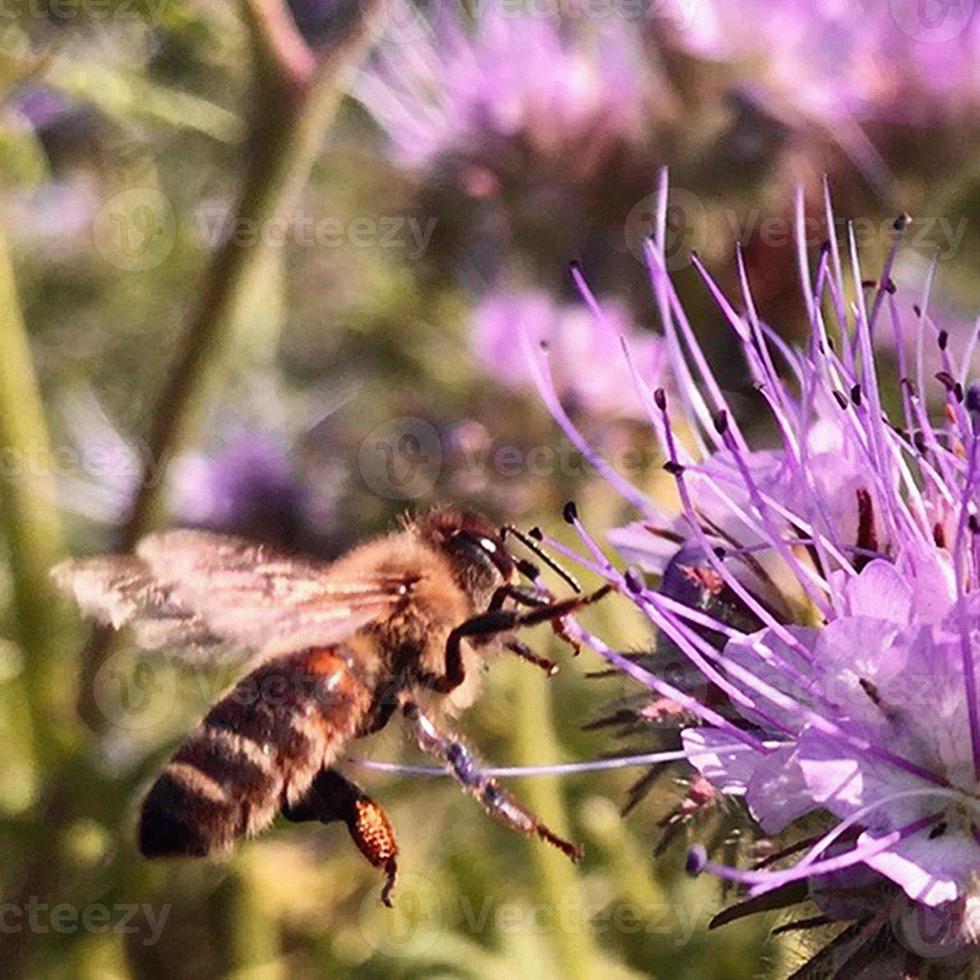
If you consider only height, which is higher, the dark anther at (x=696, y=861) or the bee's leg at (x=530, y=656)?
the dark anther at (x=696, y=861)

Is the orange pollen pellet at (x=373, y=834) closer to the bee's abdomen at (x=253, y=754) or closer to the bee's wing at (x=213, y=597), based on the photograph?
the bee's abdomen at (x=253, y=754)

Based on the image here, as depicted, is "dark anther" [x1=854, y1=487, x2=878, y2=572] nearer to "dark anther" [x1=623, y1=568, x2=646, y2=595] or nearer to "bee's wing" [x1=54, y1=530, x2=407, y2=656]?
"dark anther" [x1=623, y1=568, x2=646, y2=595]

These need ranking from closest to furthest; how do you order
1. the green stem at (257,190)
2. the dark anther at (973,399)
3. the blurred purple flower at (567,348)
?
the dark anther at (973,399) → the green stem at (257,190) → the blurred purple flower at (567,348)

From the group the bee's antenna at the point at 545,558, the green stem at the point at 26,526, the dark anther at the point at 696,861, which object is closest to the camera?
the dark anther at the point at 696,861

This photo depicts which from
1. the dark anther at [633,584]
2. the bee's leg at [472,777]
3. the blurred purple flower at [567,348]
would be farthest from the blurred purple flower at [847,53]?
the dark anther at [633,584]

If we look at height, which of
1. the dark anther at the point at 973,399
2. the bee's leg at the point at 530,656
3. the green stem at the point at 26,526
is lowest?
the green stem at the point at 26,526

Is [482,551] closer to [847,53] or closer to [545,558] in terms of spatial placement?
[545,558]

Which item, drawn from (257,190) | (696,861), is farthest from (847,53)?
(696,861)
